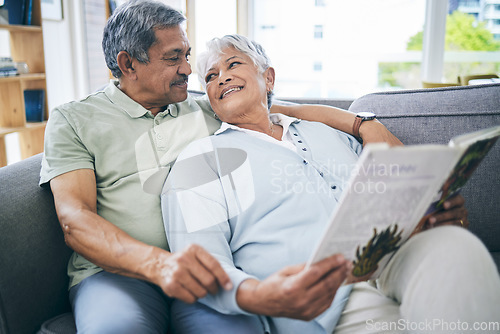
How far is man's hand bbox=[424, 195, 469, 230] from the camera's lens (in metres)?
0.97

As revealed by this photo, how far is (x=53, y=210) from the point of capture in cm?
117

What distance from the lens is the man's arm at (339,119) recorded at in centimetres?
137

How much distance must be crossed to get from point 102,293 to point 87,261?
154mm

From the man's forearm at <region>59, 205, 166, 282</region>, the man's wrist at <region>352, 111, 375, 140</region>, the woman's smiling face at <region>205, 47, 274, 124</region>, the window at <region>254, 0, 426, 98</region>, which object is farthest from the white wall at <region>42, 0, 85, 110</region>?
the man's wrist at <region>352, 111, 375, 140</region>

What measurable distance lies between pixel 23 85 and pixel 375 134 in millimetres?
2708

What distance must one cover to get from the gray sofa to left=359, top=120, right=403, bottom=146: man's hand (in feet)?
0.33

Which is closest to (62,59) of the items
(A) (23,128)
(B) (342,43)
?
(A) (23,128)

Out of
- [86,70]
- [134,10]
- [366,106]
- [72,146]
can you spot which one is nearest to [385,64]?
[86,70]

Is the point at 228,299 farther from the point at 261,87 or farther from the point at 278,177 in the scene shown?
the point at 261,87

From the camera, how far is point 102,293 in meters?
1.03

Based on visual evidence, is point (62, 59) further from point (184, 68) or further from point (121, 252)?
point (121, 252)

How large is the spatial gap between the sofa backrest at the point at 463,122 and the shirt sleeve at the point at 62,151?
0.99m

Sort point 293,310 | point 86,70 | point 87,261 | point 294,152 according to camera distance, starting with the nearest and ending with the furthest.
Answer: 1. point 293,310
2. point 87,261
3. point 294,152
4. point 86,70

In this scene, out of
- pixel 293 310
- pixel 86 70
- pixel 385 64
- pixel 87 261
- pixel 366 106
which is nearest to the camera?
pixel 293 310
